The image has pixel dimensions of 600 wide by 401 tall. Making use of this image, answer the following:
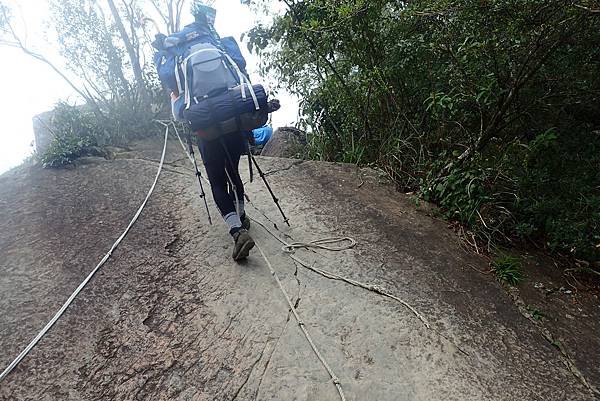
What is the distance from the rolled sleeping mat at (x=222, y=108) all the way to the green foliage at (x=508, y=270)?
2243 millimetres

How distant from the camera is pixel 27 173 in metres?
4.91

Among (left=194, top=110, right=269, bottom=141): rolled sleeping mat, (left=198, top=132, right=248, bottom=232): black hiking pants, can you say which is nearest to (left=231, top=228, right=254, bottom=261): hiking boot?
(left=198, top=132, right=248, bottom=232): black hiking pants

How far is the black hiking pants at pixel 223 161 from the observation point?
10.4ft

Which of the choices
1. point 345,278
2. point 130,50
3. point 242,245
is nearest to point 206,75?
point 242,245

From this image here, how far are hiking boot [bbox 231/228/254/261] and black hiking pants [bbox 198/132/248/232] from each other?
0.60ft

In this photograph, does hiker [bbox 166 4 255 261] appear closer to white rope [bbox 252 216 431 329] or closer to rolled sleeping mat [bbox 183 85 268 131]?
rolled sleeping mat [bbox 183 85 268 131]

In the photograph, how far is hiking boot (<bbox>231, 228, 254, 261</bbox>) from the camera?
10.2 feet

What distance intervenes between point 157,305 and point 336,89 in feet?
11.5

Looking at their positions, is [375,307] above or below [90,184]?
below

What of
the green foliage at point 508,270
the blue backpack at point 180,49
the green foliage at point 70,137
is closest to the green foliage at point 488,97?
the green foliage at point 508,270

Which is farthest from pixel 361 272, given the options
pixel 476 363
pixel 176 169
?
pixel 176 169

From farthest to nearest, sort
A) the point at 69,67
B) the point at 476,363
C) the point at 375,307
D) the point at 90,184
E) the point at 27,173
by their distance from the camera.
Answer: the point at 69,67 → the point at 27,173 → the point at 90,184 → the point at 375,307 → the point at 476,363

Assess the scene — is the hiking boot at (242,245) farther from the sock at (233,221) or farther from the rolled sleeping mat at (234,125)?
the rolled sleeping mat at (234,125)

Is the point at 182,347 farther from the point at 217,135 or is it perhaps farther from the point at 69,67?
the point at 69,67
